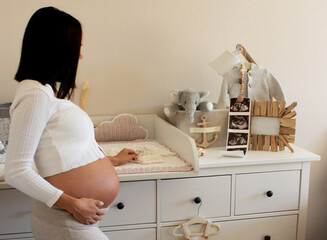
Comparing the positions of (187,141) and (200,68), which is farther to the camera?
(200,68)

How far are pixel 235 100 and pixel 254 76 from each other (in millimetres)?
191

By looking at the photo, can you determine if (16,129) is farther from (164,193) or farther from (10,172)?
(164,193)

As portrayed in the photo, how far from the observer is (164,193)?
4.91 feet

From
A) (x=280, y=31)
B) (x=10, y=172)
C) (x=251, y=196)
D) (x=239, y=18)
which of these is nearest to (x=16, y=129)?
(x=10, y=172)

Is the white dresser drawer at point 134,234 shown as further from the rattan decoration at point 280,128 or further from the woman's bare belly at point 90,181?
the rattan decoration at point 280,128

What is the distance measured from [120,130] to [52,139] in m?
0.89

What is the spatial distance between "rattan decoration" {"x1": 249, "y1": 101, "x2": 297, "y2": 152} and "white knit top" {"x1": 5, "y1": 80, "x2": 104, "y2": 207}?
912 mm

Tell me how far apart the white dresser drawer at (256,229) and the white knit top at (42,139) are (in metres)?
0.67

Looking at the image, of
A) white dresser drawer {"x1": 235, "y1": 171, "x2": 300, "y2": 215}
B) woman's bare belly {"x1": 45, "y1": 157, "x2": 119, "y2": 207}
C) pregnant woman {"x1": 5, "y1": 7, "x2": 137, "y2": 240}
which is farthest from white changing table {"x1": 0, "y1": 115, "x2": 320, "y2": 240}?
pregnant woman {"x1": 5, "y1": 7, "x2": 137, "y2": 240}

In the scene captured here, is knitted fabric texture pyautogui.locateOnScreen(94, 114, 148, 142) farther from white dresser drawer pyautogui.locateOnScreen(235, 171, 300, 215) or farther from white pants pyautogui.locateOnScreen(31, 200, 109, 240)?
white pants pyautogui.locateOnScreen(31, 200, 109, 240)

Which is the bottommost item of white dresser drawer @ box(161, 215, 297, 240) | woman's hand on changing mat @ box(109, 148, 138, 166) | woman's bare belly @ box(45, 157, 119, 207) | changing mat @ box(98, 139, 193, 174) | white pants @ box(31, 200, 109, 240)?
white dresser drawer @ box(161, 215, 297, 240)

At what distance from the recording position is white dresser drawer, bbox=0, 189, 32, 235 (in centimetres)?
139

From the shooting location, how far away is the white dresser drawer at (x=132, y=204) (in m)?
1.46

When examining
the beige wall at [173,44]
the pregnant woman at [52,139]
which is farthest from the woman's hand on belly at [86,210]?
the beige wall at [173,44]
